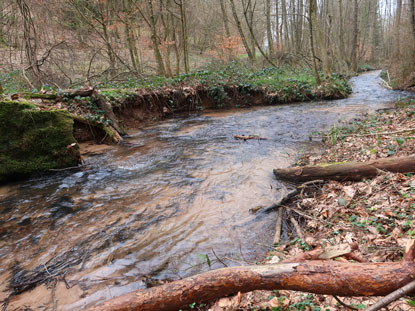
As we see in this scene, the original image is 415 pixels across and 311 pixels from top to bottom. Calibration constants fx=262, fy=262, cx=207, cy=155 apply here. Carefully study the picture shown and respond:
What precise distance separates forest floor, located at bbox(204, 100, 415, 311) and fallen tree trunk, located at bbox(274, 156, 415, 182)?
14cm

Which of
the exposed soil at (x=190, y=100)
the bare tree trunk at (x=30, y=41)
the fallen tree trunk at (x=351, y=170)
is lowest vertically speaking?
the fallen tree trunk at (x=351, y=170)

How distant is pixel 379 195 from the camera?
3518 millimetres

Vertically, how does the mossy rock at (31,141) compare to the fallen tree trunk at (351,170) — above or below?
above

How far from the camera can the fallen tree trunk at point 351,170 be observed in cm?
382

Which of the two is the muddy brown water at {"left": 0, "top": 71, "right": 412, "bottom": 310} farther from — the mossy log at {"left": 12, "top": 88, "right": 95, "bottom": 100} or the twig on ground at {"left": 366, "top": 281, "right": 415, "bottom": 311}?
the mossy log at {"left": 12, "top": 88, "right": 95, "bottom": 100}

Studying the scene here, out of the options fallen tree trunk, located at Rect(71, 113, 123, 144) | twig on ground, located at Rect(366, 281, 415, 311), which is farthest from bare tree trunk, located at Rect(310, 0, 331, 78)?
twig on ground, located at Rect(366, 281, 415, 311)

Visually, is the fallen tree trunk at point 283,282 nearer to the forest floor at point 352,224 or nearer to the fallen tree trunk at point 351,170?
the forest floor at point 352,224

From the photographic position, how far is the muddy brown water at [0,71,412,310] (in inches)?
121

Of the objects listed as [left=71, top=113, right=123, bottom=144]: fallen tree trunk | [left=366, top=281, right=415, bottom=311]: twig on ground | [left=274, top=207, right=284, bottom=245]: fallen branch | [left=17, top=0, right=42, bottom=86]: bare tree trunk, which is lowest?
[left=274, top=207, right=284, bottom=245]: fallen branch

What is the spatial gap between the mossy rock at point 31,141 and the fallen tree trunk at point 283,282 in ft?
17.0

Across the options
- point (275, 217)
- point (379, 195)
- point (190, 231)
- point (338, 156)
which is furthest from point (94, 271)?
point (338, 156)

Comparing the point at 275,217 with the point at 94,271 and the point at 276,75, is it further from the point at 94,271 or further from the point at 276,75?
A: the point at 276,75

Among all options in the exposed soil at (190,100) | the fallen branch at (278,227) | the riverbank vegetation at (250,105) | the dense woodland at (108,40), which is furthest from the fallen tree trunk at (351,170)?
the dense woodland at (108,40)

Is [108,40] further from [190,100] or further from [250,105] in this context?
[250,105]
